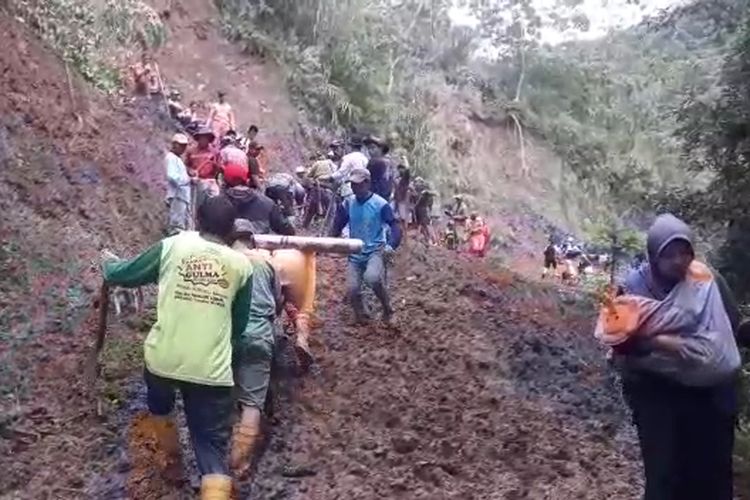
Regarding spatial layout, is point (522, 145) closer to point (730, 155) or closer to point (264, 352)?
point (730, 155)

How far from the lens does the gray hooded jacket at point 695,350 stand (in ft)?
14.6

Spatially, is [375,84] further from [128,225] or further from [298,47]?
[128,225]

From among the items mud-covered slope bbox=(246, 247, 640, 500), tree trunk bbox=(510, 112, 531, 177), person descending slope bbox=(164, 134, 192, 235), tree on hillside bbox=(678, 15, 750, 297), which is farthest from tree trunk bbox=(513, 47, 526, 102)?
tree on hillside bbox=(678, 15, 750, 297)

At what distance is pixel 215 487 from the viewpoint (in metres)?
5.01

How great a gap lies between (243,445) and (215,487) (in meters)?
1.14

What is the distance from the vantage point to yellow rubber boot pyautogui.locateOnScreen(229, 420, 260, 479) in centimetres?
612

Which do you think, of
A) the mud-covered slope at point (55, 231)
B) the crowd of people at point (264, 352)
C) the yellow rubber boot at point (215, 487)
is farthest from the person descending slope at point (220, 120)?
the yellow rubber boot at point (215, 487)

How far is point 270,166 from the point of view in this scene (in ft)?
64.1

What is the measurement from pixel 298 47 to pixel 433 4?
1226 centimetres

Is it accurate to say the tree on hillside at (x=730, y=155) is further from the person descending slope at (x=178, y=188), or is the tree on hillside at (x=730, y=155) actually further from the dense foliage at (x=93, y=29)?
the dense foliage at (x=93, y=29)

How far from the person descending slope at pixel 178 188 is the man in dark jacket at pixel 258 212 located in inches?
138

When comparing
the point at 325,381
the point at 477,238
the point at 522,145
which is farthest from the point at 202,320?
the point at 522,145

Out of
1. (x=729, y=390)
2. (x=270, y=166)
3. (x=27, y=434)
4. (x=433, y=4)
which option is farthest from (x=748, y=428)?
(x=433, y=4)

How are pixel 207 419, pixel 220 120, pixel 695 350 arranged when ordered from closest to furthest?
pixel 695 350
pixel 207 419
pixel 220 120
